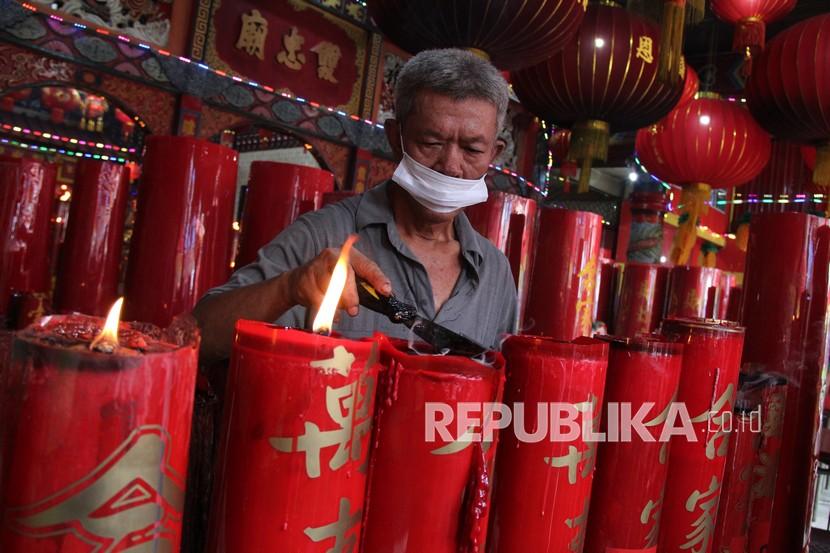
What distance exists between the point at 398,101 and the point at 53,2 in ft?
12.2

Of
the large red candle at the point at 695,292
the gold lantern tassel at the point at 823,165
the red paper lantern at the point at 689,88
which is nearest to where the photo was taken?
the large red candle at the point at 695,292

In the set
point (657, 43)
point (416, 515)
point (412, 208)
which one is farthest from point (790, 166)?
point (416, 515)

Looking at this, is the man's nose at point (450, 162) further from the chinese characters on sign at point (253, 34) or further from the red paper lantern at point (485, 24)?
the chinese characters on sign at point (253, 34)

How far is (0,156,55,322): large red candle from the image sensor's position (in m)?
1.04

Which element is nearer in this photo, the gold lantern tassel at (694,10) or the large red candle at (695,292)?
the large red candle at (695,292)

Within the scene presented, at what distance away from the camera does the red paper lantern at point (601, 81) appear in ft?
7.04

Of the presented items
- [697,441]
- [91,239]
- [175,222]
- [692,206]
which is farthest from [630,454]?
[692,206]

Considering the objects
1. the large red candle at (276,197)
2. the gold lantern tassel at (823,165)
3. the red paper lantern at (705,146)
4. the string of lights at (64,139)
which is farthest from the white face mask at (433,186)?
the string of lights at (64,139)

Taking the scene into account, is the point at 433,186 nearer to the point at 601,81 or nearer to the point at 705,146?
the point at 601,81

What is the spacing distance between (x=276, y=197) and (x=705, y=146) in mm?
2693

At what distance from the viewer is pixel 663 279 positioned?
2.29m

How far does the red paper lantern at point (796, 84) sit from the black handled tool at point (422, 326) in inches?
87.0

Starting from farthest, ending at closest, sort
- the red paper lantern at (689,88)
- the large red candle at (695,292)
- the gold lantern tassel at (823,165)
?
the red paper lantern at (689,88) < the gold lantern tassel at (823,165) < the large red candle at (695,292)

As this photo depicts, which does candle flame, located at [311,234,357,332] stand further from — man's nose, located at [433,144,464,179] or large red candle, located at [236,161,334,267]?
large red candle, located at [236,161,334,267]
